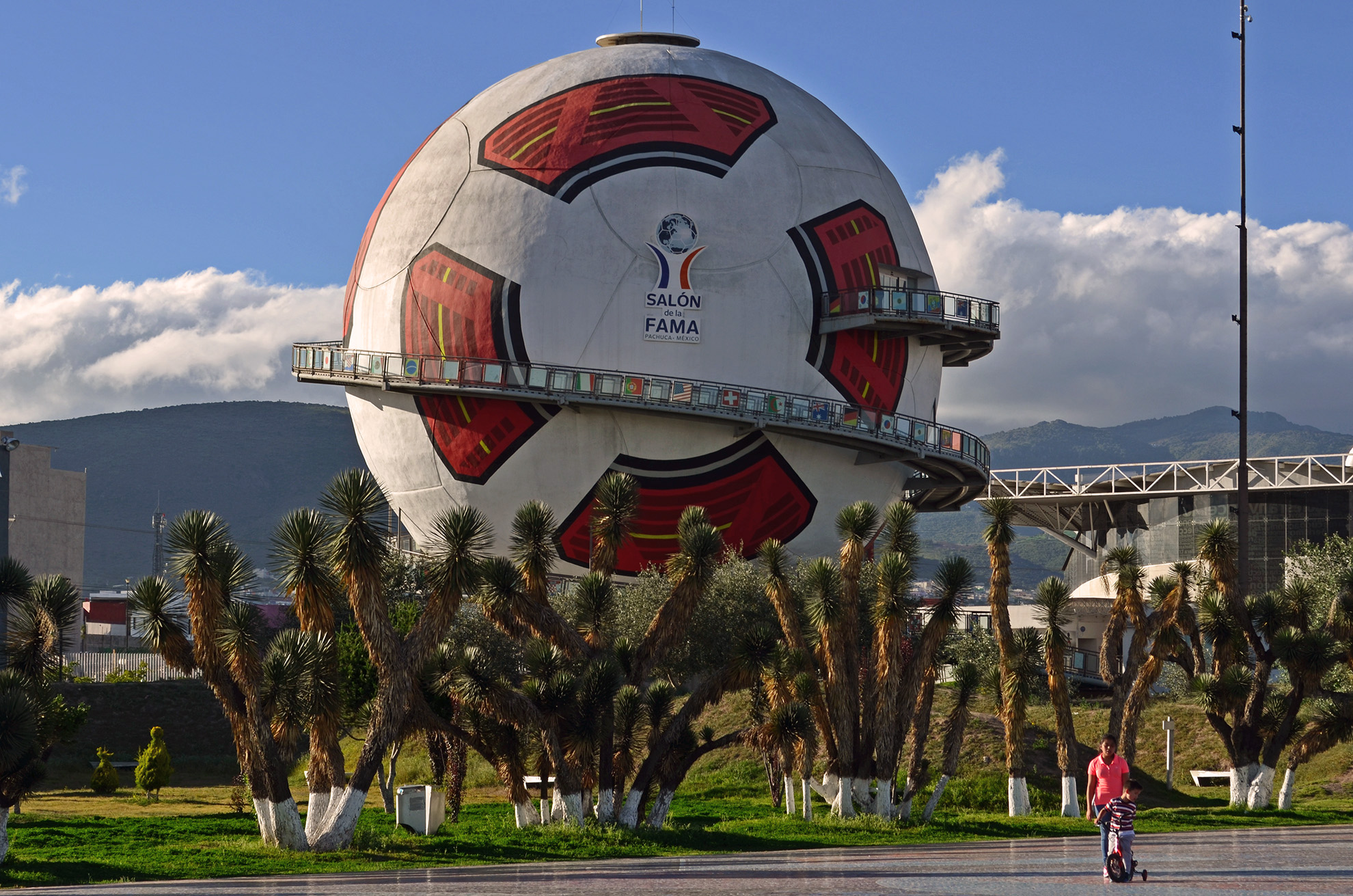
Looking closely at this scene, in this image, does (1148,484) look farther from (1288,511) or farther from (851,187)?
(851,187)

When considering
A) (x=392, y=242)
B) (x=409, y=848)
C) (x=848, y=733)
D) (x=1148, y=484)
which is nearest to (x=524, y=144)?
(x=392, y=242)

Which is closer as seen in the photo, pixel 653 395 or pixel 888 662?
pixel 888 662

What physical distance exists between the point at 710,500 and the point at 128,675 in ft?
80.7

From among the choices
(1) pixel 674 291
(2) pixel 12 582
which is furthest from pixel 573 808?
(1) pixel 674 291

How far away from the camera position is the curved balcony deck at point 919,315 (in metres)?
40.4

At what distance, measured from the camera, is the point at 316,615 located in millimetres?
22359

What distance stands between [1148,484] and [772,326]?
89.8 ft

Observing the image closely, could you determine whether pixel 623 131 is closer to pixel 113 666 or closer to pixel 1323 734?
pixel 1323 734

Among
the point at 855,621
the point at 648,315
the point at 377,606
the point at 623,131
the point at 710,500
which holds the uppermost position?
the point at 623,131

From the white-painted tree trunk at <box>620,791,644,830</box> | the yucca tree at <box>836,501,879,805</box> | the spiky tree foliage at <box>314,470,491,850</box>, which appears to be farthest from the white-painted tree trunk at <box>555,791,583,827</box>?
the yucca tree at <box>836,501,879,805</box>

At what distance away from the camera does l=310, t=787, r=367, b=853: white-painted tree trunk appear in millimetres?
21672

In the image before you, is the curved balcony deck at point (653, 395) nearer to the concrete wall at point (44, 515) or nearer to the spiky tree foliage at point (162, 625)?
the spiky tree foliage at point (162, 625)

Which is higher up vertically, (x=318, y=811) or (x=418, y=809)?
(x=318, y=811)

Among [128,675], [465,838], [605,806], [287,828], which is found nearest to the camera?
[287,828]
